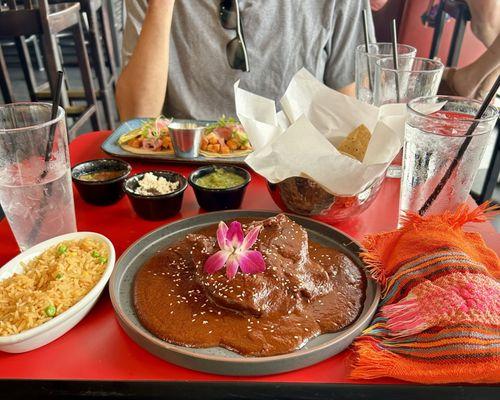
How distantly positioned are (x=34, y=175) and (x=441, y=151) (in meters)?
1.08

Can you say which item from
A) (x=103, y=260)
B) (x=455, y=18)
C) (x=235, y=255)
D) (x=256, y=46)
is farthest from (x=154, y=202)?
(x=455, y=18)

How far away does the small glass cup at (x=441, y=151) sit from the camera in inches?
43.2

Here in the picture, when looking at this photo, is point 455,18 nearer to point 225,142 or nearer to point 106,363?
point 225,142

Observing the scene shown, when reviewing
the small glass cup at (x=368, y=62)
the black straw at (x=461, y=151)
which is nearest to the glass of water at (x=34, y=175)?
the black straw at (x=461, y=151)

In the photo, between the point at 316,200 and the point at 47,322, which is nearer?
the point at 47,322

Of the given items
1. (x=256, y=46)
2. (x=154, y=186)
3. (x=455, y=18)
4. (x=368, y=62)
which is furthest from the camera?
(x=455, y=18)

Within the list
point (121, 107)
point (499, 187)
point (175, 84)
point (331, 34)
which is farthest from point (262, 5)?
point (499, 187)

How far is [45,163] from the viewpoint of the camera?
1.15 meters

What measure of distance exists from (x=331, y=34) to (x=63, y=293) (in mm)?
2054

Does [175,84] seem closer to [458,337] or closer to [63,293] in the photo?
[63,293]

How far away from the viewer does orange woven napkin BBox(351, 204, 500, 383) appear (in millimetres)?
792

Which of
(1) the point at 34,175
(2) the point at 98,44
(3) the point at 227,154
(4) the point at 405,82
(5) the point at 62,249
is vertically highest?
(4) the point at 405,82

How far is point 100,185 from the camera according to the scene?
1387 mm

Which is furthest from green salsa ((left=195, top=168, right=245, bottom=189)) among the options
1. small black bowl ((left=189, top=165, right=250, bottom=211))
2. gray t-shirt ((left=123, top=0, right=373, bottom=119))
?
gray t-shirt ((left=123, top=0, right=373, bottom=119))
